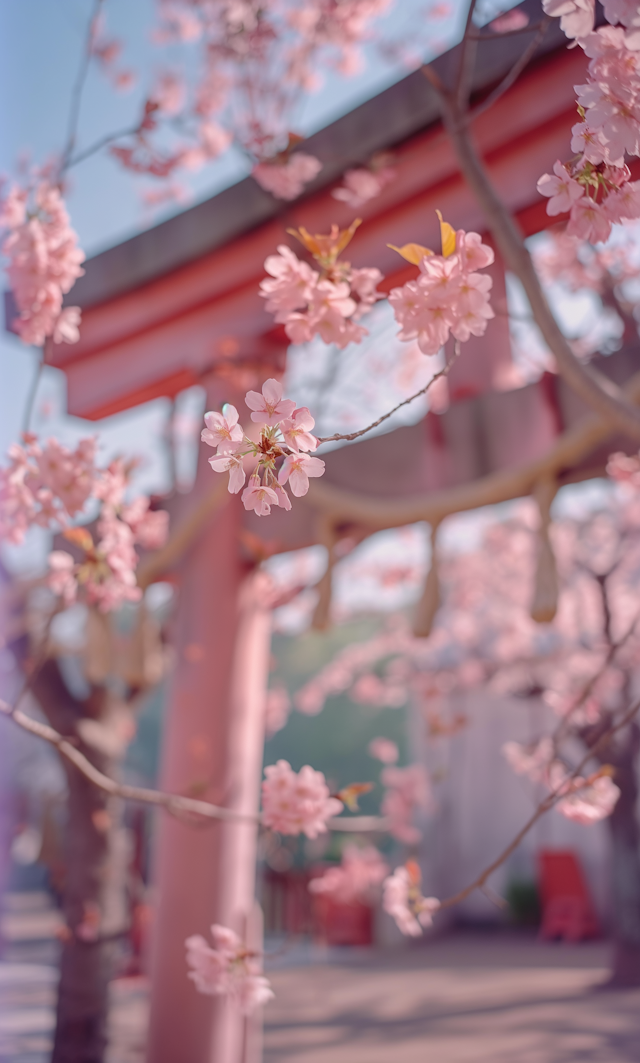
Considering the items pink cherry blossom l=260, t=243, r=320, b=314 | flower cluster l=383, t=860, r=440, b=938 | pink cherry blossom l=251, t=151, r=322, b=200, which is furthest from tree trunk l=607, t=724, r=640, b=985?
pink cherry blossom l=260, t=243, r=320, b=314

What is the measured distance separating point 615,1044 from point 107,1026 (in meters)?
2.31

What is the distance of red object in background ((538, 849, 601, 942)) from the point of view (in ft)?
22.0

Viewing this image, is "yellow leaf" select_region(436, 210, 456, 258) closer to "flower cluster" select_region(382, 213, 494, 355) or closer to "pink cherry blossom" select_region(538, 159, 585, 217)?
"flower cluster" select_region(382, 213, 494, 355)

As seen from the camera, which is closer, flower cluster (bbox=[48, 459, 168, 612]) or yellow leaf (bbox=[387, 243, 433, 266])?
yellow leaf (bbox=[387, 243, 433, 266])

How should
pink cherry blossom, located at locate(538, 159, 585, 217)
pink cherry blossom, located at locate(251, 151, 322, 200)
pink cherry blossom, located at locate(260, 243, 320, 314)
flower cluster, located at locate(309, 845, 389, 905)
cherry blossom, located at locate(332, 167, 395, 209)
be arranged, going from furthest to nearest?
1. flower cluster, located at locate(309, 845, 389, 905)
2. cherry blossom, located at locate(332, 167, 395, 209)
3. pink cherry blossom, located at locate(251, 151, 322, 200)
4. pink cherry blossom, located at locate(260, 243, 320, 314)
5. pink cherry blossom, located at locate(538, 159, 585, 217)

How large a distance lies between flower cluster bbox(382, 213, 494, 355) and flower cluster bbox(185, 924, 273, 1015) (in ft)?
4.18

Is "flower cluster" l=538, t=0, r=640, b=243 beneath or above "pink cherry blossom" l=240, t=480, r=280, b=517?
above

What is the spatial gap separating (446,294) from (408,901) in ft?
5.17

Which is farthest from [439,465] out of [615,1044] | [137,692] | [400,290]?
[615,1044]

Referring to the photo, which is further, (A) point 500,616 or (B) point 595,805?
(A) point 500,616

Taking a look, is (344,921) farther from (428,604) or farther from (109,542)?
(109,542)

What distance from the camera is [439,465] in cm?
247

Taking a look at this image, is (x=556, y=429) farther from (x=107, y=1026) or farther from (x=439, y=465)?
Result: (x=107, y=1026)

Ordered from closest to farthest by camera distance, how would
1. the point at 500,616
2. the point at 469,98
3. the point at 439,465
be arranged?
the point at 469,98, the point at 439,465, the point at 500,616
